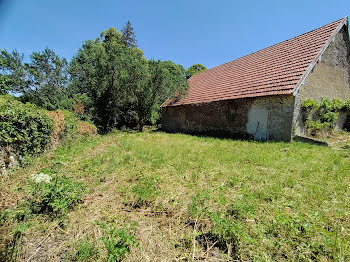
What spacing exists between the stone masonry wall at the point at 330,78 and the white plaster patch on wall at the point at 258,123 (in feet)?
4.33

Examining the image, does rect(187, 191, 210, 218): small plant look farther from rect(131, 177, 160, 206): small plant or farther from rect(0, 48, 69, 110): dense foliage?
rect(0, 48, 69, 110): dense foliage

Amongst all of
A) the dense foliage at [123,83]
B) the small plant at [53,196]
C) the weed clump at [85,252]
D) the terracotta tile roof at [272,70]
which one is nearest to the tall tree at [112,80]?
the dense foliage at [123,83]

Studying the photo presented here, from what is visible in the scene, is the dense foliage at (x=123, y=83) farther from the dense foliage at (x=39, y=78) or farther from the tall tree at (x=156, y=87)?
the dense foliage at (x=39, y=78)

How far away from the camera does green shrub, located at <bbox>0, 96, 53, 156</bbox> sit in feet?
12.7

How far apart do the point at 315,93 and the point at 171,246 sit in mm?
11012

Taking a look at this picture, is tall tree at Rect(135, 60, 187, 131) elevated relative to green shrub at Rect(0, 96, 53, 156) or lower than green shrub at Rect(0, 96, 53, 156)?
elevated

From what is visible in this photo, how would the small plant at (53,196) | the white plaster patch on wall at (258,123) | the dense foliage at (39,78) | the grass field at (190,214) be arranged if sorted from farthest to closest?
the dense foliage at (39,78) → the white plaster patch on wall at (258,123) → the small plant at (53,196) → the grass field at (190,214)

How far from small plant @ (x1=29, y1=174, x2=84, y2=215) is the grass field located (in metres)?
0.11

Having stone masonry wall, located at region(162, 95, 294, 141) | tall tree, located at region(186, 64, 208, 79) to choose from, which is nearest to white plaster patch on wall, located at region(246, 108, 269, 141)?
stone masonry wall, located at region(162, 95, 294, 141)

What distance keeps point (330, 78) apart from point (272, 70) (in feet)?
11.9

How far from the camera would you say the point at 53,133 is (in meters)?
6.50

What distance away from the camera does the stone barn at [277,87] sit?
26.4 ft

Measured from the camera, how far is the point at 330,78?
9.74 m


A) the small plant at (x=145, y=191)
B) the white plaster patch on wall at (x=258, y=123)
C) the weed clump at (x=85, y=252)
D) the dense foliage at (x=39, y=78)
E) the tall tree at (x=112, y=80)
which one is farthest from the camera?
the dense foliage at (x=39, y=78)
